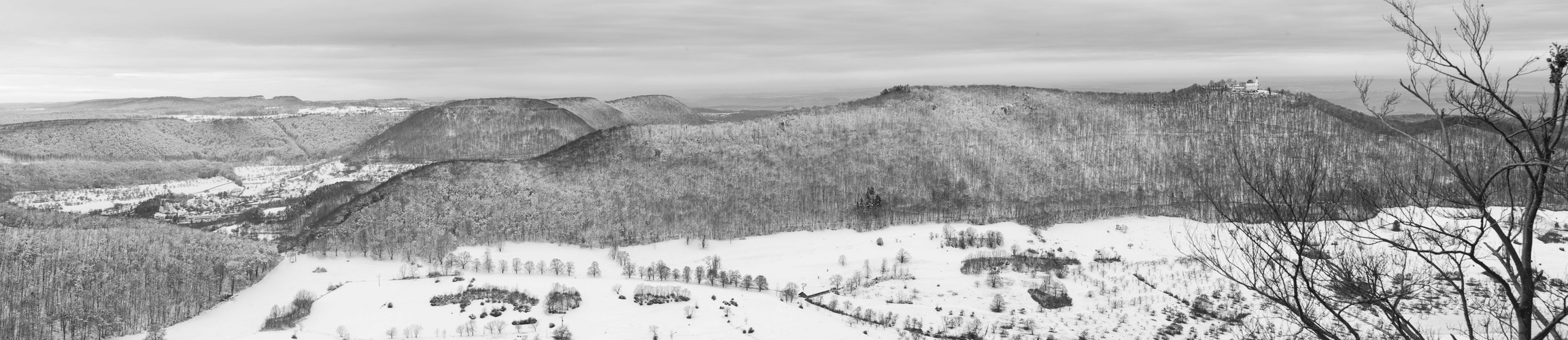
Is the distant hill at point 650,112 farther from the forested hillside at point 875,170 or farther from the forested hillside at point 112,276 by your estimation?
the forested hillside at point 112,276

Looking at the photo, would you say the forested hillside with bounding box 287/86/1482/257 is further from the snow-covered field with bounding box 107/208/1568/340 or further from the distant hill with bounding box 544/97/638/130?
the distant hill with bounding box 544/97/638/130

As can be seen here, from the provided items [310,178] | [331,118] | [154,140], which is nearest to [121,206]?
[310,178]

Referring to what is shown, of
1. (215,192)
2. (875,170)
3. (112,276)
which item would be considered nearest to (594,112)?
(215,192)

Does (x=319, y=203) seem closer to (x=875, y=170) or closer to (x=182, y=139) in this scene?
(x=875, y=170)

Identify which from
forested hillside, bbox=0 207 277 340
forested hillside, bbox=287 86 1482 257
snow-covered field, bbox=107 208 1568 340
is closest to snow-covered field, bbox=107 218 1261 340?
snow-covered field, bbox=107 208 1568 340

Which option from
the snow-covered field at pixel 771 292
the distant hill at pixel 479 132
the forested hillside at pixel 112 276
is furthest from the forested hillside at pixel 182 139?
the snow-covered field at pixel 771 292
